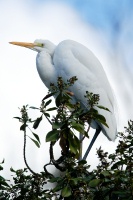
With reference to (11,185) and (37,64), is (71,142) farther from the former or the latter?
(37,64)

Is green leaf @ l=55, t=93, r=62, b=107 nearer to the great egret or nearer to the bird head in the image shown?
the great egret

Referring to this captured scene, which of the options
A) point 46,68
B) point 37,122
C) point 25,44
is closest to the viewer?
point 37,122

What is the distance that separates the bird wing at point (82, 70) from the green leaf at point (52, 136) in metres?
2.93

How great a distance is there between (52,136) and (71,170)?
0.19 metres

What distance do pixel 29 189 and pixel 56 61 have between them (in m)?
3.10

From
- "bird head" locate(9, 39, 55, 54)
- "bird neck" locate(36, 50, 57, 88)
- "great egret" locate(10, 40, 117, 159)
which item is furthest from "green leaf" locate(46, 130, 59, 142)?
"bird head" locate(9, 39, 55, 54)

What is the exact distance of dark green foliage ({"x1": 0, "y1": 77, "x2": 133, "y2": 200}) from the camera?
2.28 m

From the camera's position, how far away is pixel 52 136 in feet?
8.13

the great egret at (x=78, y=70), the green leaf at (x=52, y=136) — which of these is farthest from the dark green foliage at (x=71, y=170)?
the great egret at (x=78, y=70)

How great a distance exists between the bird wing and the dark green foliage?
2.78 meters

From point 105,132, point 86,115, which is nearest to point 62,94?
point 86,115

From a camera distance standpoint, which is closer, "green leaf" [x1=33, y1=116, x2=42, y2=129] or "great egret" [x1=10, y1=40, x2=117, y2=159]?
"green leaf" [x1=33, y1=116, x2=42, y2=129]

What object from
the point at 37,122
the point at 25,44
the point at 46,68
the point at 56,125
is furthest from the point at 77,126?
the point at 25,44

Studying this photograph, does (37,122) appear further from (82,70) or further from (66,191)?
(82,70)
